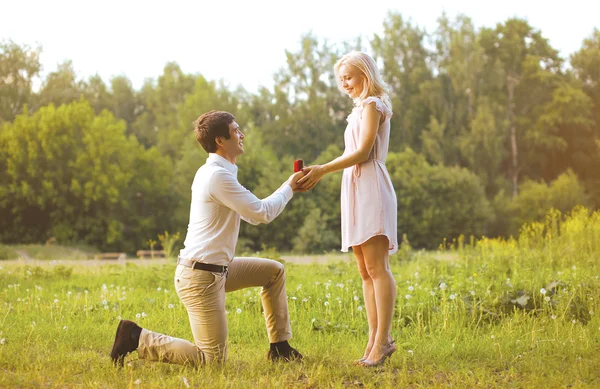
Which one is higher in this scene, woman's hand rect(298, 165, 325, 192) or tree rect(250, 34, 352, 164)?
tree rect(250, 34, 352, 164)

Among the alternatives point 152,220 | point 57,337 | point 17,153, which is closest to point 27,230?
point 17,153

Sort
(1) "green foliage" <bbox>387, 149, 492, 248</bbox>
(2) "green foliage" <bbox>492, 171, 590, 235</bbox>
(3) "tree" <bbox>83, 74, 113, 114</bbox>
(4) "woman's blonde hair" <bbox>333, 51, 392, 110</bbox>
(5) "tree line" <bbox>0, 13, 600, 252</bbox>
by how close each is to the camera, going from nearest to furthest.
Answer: (4) "woman's blonde hair" <bbox>333, 51, 392, 110</bbox> → (5) "tree line" <bbox>0, 13, 600, 252</bbox> → (1) "green foliage" <bbox>387, 149, 492, 248</bbox> → (2) "green foliage" <bbox>492, 171, 590, 235</bbox> → (3) "tree" <bbox>83, 74, 113, 114</bbox>

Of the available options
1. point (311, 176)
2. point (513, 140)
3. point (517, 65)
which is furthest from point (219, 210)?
point (517, 65)

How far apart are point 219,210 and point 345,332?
72.6 inches

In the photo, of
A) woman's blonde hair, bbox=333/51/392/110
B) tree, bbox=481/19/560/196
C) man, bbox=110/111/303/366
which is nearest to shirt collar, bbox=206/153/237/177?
man, bbox=110/111/303/366

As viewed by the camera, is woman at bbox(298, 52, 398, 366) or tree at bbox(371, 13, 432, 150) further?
tree at bbox(371, 13, 432, 150)

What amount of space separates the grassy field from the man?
137 mm

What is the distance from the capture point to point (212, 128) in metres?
4.34

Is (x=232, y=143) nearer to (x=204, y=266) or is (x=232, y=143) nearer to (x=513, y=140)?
(x=204, y=266)

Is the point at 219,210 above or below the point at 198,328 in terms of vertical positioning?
above

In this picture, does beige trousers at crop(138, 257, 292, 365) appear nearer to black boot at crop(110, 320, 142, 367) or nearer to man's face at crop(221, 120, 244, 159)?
black boot at crop(110, 320, 142, 367)

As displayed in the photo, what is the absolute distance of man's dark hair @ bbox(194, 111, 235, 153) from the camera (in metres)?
4.34

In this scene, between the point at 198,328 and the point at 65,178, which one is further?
the point at 65,178

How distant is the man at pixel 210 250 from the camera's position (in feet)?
13.9
